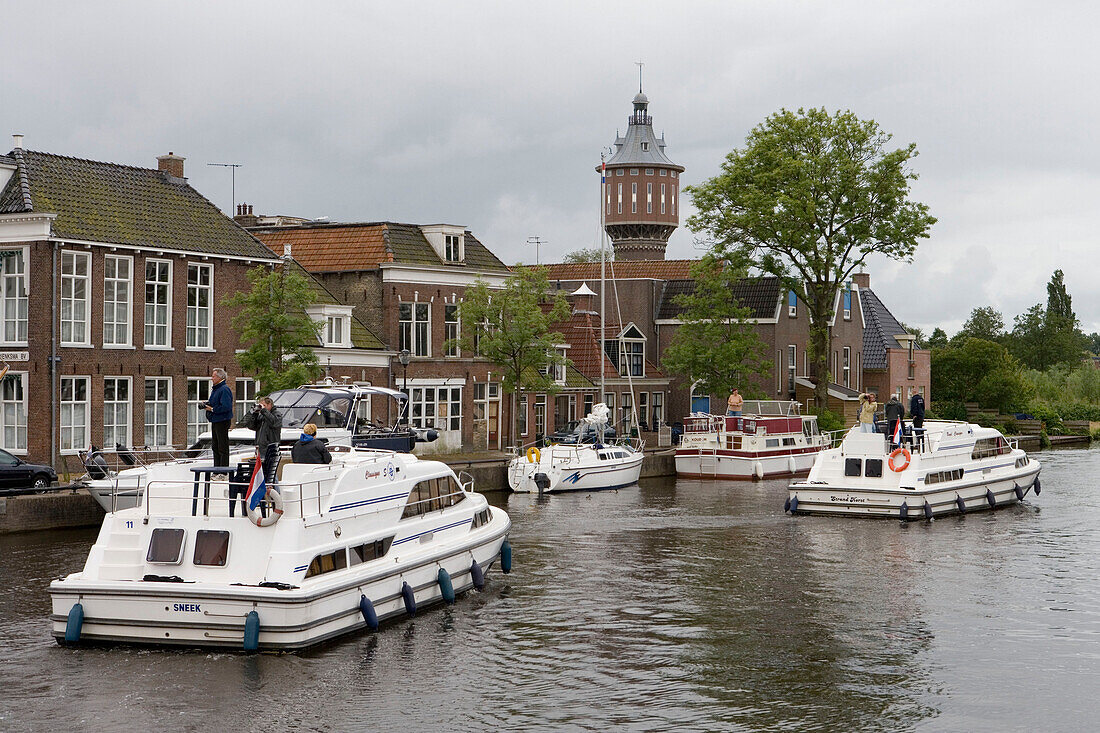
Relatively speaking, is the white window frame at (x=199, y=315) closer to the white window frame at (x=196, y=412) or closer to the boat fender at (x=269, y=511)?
the white window frame at (x=196, y=412)

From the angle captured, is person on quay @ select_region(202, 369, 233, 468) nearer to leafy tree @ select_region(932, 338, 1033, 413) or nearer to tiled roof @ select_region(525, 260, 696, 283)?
tiled roof @ select_region(525, 260, 696, 283)

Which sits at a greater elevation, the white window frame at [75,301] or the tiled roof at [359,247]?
the tiled roof at [359,247]

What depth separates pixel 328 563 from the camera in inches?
803

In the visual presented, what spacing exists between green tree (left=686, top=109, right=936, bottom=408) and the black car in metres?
36.6

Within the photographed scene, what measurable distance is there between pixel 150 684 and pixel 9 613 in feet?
19.8

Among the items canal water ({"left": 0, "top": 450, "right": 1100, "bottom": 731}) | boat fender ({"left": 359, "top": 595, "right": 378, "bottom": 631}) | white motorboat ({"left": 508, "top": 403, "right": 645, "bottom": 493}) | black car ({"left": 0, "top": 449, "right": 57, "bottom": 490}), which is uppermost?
black car ({"left": 0, "top": 449, "right": 57, "bottom": 490})

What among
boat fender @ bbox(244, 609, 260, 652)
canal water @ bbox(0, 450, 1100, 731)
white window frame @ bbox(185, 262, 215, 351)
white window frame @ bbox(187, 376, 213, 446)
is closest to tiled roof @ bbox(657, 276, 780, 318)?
white window frame @ bbox(185, 262, 215, 351)

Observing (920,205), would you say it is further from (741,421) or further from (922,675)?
(922,675)

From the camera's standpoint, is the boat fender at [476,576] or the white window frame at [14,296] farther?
the white window frame at [14,296]

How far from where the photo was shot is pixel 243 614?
62.8 ft

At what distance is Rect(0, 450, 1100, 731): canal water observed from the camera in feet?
56.0

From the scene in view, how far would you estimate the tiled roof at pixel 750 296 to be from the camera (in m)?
71.3

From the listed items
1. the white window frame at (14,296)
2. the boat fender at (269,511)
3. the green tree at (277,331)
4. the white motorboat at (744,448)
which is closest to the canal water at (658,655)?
the boat fender at (269,511)

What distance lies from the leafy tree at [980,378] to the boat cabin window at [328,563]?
73.5 m
